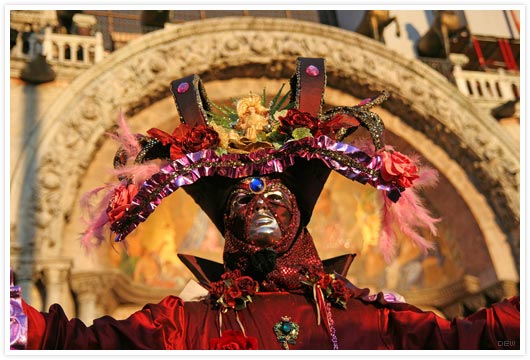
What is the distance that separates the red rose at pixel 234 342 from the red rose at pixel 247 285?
30cm

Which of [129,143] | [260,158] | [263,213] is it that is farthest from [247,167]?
[129,143]

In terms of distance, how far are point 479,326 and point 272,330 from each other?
76 cm

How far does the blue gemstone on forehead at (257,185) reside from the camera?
9.15ft

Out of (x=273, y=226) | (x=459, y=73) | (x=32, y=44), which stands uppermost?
(x=32, y=44)

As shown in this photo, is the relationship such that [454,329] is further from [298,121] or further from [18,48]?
[18,48]

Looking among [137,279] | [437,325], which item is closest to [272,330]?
[437,325]

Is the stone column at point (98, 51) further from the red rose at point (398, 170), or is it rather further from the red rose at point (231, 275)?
the red rose at point (398, 170)

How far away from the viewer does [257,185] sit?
2797mm

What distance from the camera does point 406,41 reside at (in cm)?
982

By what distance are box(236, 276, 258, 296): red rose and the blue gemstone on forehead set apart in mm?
357

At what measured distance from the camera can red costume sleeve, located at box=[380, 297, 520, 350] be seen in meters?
2.49

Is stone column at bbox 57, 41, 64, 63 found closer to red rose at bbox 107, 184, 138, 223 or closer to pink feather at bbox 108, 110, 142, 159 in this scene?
pink feather at bbox 108, 110, 142, 159

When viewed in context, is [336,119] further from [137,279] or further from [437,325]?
[137,279]

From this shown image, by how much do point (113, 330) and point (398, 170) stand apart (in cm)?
119
